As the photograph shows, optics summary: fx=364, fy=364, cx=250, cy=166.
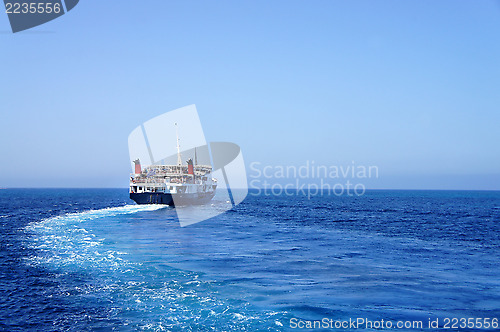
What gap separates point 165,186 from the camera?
103000 mm

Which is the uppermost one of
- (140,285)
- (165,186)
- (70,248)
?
(165,186)

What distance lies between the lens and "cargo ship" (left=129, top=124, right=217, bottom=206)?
10162 cm

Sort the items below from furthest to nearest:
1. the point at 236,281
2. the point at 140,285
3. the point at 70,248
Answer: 1. the point at 70,248
2. the point at 236,281
3. the point at 140,285

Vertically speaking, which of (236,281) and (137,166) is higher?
(137,166)

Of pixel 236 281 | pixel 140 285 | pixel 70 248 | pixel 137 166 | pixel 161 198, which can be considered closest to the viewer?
pixel 140 285

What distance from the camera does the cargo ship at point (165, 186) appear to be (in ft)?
333

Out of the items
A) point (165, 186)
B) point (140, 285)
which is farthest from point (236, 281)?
point (165, 186)

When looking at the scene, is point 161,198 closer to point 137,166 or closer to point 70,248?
point 137,166

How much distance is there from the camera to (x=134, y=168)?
106875mm

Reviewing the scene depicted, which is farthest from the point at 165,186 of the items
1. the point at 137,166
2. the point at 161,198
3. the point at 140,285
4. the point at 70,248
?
the point at 140,285

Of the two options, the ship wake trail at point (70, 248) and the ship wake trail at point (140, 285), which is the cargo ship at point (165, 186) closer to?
the ship wake trail at point (70, 248)

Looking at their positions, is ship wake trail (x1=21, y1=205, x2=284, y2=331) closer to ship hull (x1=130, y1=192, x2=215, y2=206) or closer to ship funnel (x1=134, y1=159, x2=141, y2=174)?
ship hull (x1=130, y1=192, x2=215, y2=206)

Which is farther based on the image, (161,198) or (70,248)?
(161,198)

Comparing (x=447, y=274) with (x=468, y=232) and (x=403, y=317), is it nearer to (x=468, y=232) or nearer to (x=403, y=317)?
(x=403, y=317)
